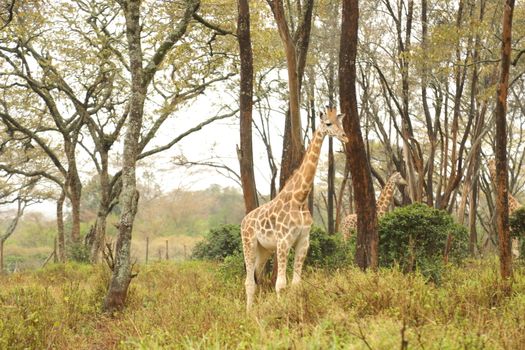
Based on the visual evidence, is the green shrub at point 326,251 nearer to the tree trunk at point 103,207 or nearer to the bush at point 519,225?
the bush at point 519,225

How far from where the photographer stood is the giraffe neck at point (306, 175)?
27.7ft

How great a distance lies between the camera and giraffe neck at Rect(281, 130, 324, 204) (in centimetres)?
845

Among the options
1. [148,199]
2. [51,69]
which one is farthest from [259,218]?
[148,199]

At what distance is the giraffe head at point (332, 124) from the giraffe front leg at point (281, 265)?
167cm

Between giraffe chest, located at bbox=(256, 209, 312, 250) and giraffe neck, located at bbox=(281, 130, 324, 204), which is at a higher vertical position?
giraffe neck, located at bbox=(281, 130, 324, 204)

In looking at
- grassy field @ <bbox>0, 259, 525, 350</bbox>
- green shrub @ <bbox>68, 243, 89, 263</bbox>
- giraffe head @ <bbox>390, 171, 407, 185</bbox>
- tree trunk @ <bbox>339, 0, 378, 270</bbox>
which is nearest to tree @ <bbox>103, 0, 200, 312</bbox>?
grassy field @ <bbox>0, 259, 525, 350</bbox>

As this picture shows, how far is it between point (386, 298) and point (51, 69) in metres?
14.7

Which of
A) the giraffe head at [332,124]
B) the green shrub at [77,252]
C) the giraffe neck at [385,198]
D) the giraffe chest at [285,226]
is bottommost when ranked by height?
the green shrub at [77,252]

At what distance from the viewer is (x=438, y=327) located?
4555 millimetres

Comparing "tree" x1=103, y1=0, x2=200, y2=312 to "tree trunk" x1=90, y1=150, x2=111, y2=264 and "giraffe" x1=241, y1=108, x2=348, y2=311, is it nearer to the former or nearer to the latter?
"giraffe" x1=241, y1=108, x2=348, y2=311

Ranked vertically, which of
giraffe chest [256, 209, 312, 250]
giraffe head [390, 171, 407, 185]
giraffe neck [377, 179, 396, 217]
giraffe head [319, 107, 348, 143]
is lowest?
giraffe chest [256, 209, 312, 250]

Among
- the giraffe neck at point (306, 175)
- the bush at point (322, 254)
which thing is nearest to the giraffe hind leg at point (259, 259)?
the giraffe neck at point (306, 175)

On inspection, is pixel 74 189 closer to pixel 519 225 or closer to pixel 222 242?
pixel 222 242

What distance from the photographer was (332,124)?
828 cm
